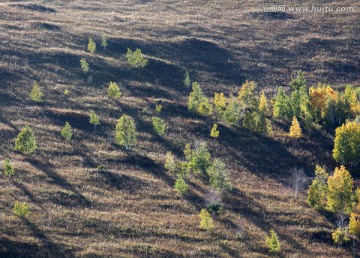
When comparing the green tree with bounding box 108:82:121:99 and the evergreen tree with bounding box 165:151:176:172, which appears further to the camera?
the green tree with bounding box 108:82:121:99

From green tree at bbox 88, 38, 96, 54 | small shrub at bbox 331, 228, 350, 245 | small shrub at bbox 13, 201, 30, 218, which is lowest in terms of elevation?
small shrub at bbox 331, 228, 350, 245

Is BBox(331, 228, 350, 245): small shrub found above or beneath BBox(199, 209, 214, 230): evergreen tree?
beneath

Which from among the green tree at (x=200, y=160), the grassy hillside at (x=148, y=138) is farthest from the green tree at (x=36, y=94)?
the green tree at (x=200, y=160)

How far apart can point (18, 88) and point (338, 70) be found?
8467cm

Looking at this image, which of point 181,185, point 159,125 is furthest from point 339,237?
point 159,125

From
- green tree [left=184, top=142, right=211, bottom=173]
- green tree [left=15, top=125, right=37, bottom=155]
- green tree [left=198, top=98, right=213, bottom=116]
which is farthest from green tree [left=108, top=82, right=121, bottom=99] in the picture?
green tree [left=184, top=142, right=211, bottom=173]

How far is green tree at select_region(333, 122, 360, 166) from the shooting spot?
7775 centimetres

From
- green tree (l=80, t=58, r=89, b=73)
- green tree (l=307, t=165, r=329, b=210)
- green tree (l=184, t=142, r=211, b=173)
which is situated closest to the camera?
green tree (l=307, t=165, r=329, b=210)

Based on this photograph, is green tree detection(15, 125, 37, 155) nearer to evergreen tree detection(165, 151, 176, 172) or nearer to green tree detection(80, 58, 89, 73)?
evergreen tree detection(165, 151, 176, 172)

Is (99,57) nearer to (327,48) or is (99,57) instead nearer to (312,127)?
(312,127)

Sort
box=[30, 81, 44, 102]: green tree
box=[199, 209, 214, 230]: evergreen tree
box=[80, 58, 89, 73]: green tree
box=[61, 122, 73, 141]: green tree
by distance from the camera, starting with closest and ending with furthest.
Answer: box=[199, 209, 214, 230]: evergreen tree
box=[61, 122, 73, 141]: green tree
box=[30, 81, 44, 102]: green tree
box=[80, 58, 89, 73]: green tree

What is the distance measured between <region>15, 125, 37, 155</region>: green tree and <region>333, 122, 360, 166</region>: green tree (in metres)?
47.9

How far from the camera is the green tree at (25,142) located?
2635 inches

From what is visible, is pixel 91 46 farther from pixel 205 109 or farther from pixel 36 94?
pixel 205 109
